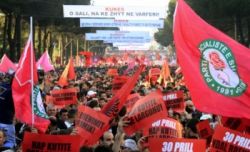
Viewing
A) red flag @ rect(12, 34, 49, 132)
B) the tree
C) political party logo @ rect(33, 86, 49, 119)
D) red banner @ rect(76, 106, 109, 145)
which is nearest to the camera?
red banner @ rect(76, 106, 109, 145)

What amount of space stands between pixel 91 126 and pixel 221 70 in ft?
6.50

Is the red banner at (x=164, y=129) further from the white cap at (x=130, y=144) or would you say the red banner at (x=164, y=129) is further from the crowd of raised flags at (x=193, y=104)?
the white cap at (x=130, y=144)

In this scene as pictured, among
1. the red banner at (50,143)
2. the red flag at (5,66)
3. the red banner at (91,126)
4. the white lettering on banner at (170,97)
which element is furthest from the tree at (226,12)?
the red banner at (50,143)

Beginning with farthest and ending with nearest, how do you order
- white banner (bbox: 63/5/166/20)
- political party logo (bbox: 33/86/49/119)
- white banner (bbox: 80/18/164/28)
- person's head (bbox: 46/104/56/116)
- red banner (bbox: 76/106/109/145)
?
white banner (bbox: 80/18/164/28) < white banner (bbox: 63/5/166/20) < person's head (bbox: 46/104/56/116) < political party logo (bbox: 33/86/49/119) < red banner (bbox: 76/106/109/145)

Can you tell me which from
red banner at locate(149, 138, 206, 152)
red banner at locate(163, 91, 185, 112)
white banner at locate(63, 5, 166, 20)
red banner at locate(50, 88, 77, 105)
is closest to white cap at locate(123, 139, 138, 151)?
red banner at locate(149, 138, 206, 152)

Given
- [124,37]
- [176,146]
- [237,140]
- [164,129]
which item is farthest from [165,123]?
[124,37]

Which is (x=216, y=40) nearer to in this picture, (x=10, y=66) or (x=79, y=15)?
(x=10, y=66)

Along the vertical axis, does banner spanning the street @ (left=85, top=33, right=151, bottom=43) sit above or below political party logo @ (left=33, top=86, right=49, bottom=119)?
above

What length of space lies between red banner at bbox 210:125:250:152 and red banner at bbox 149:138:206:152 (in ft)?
0.81

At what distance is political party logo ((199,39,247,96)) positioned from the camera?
733 centimetres

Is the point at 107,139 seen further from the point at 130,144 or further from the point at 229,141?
the point at 229,141

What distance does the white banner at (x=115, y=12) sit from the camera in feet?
134

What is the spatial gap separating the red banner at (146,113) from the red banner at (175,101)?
3.29m

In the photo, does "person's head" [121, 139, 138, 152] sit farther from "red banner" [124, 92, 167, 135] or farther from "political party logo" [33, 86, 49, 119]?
"political party logo" [33, 86, 49, 119]
